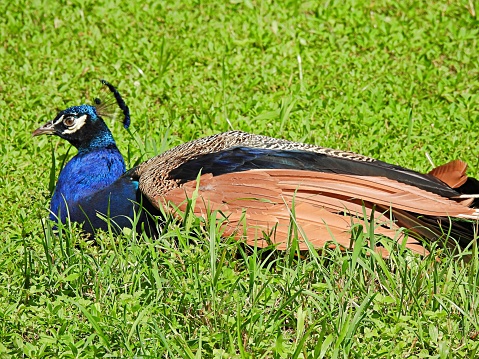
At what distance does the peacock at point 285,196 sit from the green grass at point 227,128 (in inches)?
6.2

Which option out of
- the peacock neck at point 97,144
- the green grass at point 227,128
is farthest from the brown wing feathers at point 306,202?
the peacock neck at point 97,144

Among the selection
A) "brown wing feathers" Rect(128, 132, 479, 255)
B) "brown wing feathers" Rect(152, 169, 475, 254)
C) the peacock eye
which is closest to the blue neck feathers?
the peacock eye

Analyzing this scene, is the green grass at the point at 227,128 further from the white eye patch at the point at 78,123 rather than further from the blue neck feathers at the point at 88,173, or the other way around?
the white eye patch at the point at 78,123

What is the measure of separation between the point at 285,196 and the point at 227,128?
1540mm

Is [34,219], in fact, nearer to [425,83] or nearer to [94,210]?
[94,210]

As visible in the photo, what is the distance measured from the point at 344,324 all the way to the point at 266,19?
3831mm

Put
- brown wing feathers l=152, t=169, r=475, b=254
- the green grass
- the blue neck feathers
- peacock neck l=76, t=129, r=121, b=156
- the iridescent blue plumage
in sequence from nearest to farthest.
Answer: the green grass < brown wing feathers l=152, t=169, r=475, b=254 < the iridescent blue plumage < the blue neck feathers < peacock neck l=76, t=129, r=121, b=156

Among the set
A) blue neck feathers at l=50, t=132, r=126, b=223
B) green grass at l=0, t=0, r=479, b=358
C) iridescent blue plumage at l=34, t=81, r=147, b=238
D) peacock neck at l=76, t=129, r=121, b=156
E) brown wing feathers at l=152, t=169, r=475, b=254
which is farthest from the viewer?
peacock neck at l=76, t=129, r=121, b=156

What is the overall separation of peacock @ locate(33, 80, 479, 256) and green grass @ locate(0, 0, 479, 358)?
0.16 meters

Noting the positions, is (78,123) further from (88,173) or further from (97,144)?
(88,173)

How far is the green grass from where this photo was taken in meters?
2.85

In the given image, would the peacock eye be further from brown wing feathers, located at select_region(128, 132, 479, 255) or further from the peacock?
brown wing feathers, located at select_region(128, 132, 479, 255)

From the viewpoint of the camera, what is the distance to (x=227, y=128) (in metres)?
5.13

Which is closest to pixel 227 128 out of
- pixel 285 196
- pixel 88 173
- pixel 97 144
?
pixel 97 144
